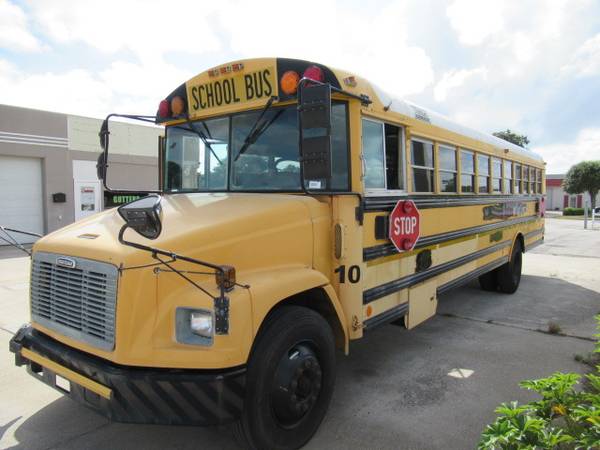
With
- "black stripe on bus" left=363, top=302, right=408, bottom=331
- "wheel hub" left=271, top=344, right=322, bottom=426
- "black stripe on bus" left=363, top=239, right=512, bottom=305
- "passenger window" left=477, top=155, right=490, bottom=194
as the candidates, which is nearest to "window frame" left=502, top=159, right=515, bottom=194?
"passenger window" left=477, top=155, right=490, bottom=194

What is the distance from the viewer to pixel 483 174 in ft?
19.5

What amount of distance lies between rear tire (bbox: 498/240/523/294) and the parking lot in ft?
1.31

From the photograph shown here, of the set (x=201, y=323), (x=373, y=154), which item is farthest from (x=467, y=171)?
(x=201, y=323)

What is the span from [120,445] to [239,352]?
1.24 meters

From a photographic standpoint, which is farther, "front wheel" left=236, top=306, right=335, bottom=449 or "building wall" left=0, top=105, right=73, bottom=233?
"building wall" left=0, top=105, right=73, bottom=233

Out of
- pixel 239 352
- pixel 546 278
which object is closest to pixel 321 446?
pixel 239 352

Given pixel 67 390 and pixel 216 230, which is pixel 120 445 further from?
pixel 216 230

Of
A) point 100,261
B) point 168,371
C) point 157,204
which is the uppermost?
point 157,204

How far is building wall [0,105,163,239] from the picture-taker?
1452 cm

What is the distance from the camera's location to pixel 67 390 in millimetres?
2643

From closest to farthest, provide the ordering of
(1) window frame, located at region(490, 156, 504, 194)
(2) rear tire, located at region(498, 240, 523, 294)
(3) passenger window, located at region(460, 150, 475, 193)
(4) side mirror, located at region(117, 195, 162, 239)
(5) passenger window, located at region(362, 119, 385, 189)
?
(4) side mirror, located at region(117, 195, 162, 239), (5) passenger window, located at region(362, 119, 385, 189), (3) passenger window, located at region(460, 150, 475, 193), (1) window frame, located at region(490, 156, 504, 194), (2) rear tire, located at region(498, 240, 523, 294)

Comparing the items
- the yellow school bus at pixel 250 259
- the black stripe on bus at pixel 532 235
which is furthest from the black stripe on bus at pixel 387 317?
the black stripe on bus at pixel 532 235

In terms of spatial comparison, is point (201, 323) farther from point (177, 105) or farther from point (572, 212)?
point (572, 212)

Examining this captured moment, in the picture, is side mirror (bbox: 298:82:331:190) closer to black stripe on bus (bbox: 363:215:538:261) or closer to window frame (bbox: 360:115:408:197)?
window frame (bbox: 360:115:408:197)
